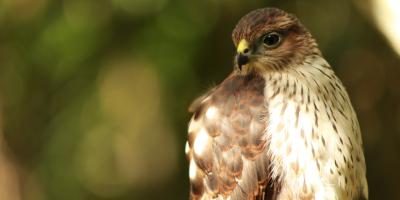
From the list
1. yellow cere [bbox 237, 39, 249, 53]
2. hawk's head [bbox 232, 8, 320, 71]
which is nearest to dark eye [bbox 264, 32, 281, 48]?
hawk's head [bbox 232, 8, 320, 71]

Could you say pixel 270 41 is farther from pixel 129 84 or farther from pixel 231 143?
pixel 129 84

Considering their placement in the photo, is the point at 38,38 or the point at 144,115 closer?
the point at 38,38

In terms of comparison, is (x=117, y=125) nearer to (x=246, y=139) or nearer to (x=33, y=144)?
(x=33, y=144)

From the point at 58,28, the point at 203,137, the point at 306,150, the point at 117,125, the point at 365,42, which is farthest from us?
the point at 117,125

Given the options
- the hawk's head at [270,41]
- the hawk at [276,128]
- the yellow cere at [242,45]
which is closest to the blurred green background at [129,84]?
the hawk's head at [270,41]

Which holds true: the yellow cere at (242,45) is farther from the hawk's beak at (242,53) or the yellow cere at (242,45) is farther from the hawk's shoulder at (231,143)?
the hawk's shoulder at (231,143)

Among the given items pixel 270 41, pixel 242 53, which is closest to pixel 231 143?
pixel 242 53

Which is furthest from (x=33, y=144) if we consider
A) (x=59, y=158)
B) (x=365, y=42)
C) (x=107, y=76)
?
(x=365, y=42)

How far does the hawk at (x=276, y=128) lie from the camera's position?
3633 millimetres

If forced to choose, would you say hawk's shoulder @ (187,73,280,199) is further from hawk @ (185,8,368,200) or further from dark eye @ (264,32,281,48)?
dark eye @ (264,32,281,48)

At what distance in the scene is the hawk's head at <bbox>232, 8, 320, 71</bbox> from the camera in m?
3.83

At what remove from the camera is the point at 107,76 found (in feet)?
20.7

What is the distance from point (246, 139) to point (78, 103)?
2849 millimetres

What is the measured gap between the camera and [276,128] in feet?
12.1
